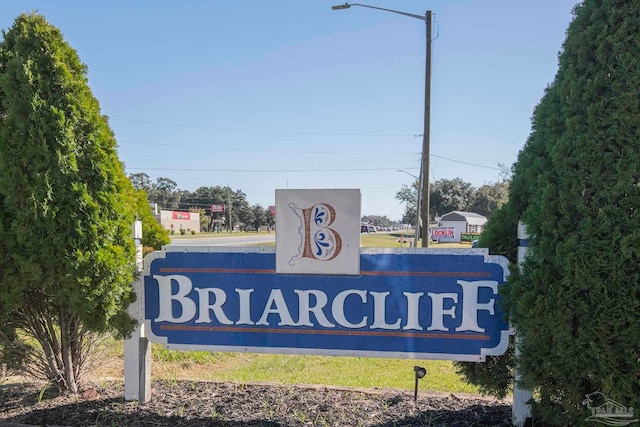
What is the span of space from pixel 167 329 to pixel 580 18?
3.55 meters

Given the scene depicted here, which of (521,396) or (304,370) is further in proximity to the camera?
(304,370)

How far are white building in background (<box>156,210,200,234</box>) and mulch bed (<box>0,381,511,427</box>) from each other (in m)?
61.9

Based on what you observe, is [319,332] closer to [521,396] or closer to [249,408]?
[249,408]

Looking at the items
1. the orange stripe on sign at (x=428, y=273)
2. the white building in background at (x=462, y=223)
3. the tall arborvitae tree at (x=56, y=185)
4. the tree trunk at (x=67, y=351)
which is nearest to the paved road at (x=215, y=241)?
the tree trunk at (x=67, y=351)

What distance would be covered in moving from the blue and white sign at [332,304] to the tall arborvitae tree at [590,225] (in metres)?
0.59

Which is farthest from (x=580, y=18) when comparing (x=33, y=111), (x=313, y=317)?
(x=33, y=111)

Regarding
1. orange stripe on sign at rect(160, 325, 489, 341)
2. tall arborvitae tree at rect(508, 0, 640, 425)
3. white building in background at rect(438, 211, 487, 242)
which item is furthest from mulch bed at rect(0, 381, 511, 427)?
white building in background at rect(438, 211, 487, 242)

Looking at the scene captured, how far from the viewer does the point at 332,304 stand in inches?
126

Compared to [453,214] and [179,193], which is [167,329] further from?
[179,193]

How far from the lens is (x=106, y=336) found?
12.3ft

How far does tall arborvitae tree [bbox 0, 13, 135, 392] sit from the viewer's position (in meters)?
2.90

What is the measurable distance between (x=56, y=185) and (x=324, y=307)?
2089mm

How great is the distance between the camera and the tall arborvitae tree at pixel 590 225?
7.33 feet

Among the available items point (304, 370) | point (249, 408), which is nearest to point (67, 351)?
point (249, 408)
